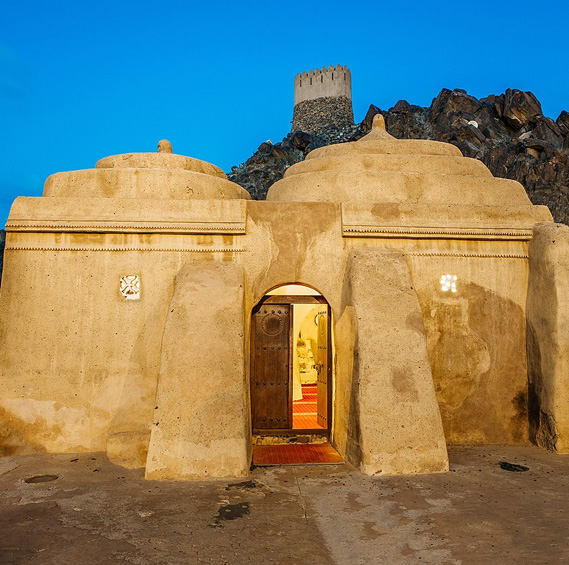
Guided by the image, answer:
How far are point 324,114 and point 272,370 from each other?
46.0 metres

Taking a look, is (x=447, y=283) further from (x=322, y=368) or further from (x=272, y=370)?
(x=272, y=370)

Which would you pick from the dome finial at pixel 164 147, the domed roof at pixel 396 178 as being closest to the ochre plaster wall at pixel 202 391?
the domed roof at pixel 396 178

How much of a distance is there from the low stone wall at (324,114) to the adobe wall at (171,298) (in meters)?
→ 44.7

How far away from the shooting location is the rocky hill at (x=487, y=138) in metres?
32.0

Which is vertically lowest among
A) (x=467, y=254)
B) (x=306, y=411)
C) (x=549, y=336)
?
(x=306, y=411)

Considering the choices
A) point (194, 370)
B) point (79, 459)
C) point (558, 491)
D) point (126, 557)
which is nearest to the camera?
point (126, 557)

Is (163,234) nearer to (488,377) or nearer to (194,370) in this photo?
(194,370)

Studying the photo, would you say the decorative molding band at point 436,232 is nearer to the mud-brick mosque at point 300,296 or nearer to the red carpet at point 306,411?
the mud-brick mosque at point 300,296

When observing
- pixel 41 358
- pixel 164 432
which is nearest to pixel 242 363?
pixel 164 432

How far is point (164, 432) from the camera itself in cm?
517

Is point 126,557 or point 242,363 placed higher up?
point 242,363

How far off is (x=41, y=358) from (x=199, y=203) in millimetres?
2810

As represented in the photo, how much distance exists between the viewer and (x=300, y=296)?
7551 mm

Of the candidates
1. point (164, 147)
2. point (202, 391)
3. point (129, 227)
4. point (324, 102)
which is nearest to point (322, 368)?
point (202, 391)
